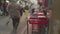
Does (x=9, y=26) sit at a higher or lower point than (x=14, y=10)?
lower

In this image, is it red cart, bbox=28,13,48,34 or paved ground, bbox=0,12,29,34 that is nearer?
red cart, bbox=28,13,48,34

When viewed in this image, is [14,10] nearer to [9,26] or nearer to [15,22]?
[15,22]

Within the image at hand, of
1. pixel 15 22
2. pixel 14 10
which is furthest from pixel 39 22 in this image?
pixel 15 22

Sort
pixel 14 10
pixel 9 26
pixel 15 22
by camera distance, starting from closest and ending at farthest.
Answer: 1. pixel 14 10
2. pixel 15 22
3. pixel 9 26

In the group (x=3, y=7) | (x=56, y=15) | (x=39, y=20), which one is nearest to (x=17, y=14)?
(x=3, y=7)

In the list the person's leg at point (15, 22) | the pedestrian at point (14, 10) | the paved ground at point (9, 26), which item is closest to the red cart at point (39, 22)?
the pedestrian at point (14, 10)

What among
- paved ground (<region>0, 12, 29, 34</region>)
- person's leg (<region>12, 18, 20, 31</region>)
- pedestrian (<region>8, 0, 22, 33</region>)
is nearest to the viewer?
pedestrian (<region>8, 0, 22, 33</region>)

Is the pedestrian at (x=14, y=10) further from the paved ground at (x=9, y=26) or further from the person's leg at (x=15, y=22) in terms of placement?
the paved ground at (x=9, y=26)

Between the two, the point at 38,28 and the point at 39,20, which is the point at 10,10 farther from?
the point at 39,20

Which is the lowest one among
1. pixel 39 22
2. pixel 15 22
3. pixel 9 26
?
pixel 9 26

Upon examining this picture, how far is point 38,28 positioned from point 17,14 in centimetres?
115

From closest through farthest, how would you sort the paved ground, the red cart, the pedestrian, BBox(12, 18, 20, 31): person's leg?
the red cart
the pedestrian
BBox(12, 18, 20, 31): person's leg
the paved ground

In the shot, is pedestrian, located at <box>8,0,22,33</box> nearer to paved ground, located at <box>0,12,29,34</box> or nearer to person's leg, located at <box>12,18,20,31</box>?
person's leg, located at <box>12,18,20,31</box>

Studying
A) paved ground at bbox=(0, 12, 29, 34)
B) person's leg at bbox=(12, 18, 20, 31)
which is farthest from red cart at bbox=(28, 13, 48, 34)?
paved ground at bbox=(0, 12, 29, 34)
